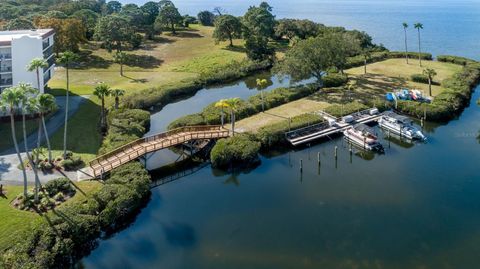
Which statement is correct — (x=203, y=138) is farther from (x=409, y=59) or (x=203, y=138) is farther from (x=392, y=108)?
(x=409, y=59)

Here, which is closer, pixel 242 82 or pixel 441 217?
pixel 441 217

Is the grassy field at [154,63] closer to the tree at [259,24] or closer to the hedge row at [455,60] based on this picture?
the tree at [259,24]

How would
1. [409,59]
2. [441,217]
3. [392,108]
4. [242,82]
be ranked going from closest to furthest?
[441,217], [392,108], [242,82], [409,59]

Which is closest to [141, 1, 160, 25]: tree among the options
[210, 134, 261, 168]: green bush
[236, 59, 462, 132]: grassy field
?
[236, 59, 462, 132]: grassy field

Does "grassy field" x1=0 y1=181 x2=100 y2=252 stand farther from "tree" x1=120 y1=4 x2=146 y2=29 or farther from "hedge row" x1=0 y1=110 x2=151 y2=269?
"tree" x1=120 y1=4 x2=146 y2=29

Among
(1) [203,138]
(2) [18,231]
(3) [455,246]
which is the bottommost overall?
(3) [455,246]

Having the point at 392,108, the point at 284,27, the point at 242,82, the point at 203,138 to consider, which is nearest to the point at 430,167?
the point at 392,108

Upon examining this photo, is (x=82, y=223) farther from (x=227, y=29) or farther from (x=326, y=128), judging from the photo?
(x=227, y=29)

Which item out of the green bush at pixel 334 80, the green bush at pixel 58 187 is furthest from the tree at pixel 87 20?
the green bush at pixel 58 187
